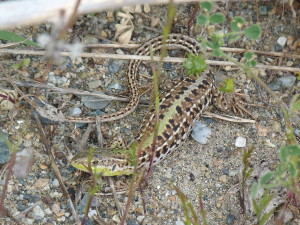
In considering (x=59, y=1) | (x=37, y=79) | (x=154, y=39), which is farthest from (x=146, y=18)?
(x=59, y=1)

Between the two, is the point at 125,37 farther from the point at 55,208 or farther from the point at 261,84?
the point at 261,84

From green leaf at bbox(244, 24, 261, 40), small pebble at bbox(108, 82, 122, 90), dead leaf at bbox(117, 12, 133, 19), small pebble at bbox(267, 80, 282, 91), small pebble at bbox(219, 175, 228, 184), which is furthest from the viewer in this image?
dead leaf at bbox(117, 12, 133, 19)

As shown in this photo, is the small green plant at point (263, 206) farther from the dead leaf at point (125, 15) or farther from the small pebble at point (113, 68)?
the dead leaf at point (125, 15)

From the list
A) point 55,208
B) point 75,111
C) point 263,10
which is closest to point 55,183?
point 55,208

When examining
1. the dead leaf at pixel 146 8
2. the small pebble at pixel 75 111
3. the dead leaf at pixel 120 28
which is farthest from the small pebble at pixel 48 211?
the dead leaf at pixel 146 8

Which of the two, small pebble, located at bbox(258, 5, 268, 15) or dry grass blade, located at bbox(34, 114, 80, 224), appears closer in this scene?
dry grass blade, located at bbox(34, 114, 80, 224)

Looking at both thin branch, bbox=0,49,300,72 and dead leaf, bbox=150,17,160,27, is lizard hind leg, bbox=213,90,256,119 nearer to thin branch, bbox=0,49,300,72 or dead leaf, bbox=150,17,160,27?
thin branch, bbox=0,49,300,72

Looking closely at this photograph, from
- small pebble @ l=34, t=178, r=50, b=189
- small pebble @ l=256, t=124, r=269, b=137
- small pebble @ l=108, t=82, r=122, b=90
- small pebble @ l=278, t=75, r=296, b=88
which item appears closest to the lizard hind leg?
small pebble @ l=256, t=124, r=269, b=137
